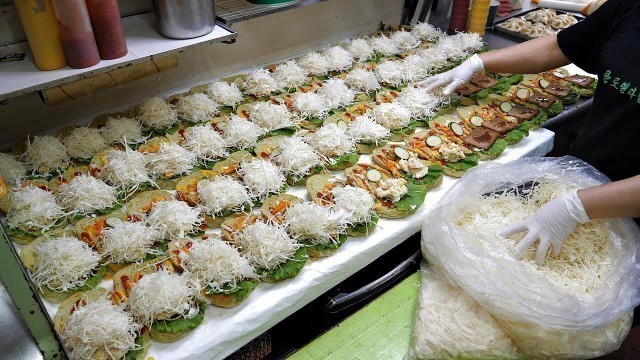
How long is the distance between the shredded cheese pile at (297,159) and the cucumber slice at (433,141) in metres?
0.85

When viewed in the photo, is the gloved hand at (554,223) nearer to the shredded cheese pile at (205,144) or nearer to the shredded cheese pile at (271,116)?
the shredded cheese pile at (271,116)

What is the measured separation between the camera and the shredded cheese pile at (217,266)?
87.8 inches

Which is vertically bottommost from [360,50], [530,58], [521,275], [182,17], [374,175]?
[374,175]

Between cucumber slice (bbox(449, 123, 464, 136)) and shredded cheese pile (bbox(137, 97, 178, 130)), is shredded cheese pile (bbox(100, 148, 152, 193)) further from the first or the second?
cucumber slice (bbox(449, 123, 464, 136))

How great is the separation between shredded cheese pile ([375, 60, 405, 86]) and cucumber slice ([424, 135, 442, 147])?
83cm

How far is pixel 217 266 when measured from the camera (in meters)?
2.24

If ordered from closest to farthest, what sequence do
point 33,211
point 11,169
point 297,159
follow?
point 33,211 → point 11,169 → point 297,159

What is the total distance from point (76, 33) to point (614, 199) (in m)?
2.93

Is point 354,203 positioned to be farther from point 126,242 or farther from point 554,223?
point 126,242

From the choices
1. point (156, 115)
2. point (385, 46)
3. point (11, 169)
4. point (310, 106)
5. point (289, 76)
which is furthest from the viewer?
point (385, 46)

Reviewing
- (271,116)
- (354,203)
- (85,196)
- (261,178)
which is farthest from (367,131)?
(85,196)

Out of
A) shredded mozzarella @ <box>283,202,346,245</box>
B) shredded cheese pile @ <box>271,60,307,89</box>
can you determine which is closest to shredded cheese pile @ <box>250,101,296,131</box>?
shredded cheese pile @ <box>271,60,307,89</box>

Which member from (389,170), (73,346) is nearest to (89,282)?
(73,346)

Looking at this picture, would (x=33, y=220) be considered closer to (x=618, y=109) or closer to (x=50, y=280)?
(x=50, y=280)
